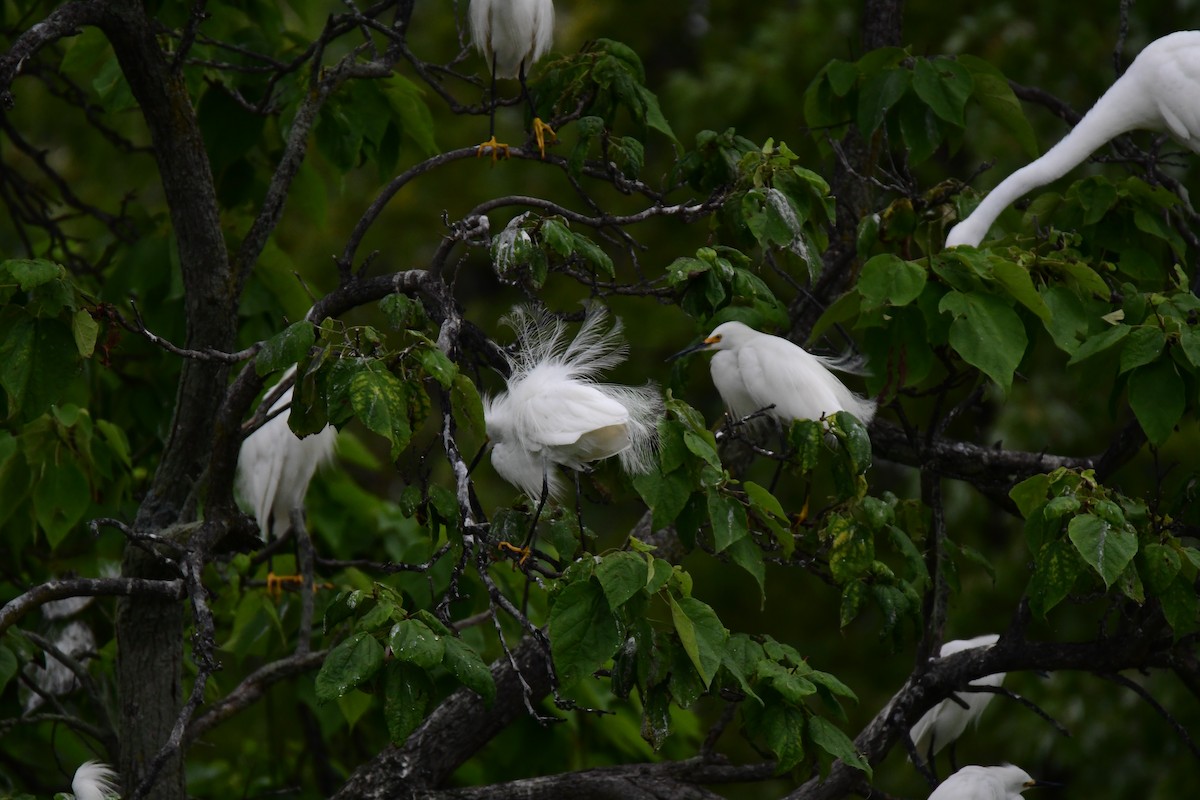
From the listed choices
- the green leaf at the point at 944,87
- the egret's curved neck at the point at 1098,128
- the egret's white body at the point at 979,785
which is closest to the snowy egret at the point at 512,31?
the green leaf at the point at 944,87

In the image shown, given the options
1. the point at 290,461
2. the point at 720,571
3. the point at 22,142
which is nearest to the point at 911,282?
the point at 22,142

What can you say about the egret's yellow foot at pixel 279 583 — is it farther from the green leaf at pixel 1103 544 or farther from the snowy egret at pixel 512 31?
the green leaf at pixel 1103 544

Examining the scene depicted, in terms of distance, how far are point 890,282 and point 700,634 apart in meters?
0.84

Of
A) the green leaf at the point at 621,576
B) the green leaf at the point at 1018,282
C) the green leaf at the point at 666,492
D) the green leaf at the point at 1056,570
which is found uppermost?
the green leaf at the point at 1018,282

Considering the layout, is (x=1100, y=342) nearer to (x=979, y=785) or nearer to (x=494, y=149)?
(x=979, y=785)

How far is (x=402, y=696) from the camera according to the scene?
196 cm

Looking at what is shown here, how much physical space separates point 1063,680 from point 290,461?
4.05m

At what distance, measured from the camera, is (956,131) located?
353 centimetres

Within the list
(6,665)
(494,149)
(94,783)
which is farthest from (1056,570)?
(6,665)

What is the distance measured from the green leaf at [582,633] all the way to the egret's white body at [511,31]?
2.05 metres

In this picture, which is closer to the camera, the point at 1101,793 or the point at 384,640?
the point at 384,640

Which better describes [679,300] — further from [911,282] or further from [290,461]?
[290,461]

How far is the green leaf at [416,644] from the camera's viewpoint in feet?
6.25

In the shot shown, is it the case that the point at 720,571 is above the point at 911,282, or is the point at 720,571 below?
below
